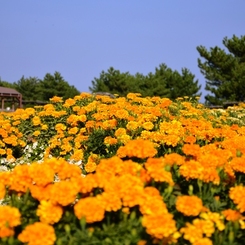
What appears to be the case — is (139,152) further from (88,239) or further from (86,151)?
(86,151)

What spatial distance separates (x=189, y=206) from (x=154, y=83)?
37167 millimetres

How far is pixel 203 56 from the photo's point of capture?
33500 mm

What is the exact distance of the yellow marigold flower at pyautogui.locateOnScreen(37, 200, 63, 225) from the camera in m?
2.73

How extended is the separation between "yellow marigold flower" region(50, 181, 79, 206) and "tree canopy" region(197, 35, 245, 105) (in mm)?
29445

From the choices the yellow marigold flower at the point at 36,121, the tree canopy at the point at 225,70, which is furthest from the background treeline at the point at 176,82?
the yellow marigold flower at the point at 36,121

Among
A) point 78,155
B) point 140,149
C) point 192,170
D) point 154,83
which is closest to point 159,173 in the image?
point 192,170

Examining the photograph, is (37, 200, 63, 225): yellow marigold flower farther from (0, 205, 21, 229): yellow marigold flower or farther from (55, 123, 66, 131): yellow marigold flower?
(55, 123, 66, 131): yellow marigold flower

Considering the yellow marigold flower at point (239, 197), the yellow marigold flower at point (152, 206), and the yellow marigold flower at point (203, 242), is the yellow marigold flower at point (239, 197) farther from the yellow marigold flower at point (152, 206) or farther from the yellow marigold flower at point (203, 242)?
the yellow marigold flower at point (152, 206)

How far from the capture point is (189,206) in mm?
2762

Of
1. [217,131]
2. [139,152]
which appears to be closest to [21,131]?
[217,131]

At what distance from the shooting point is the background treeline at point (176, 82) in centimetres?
3241

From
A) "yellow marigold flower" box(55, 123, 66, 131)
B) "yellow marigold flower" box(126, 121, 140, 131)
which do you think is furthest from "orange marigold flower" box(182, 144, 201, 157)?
"yellow marigold flower" box(55, 123, 66, 131)

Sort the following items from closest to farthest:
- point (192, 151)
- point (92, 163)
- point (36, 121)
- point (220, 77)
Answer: point (192, 151) → point (92, 163) → point (36, 121) → point (220, 77)

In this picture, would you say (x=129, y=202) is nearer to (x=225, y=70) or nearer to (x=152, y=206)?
(x=152, y=206)
